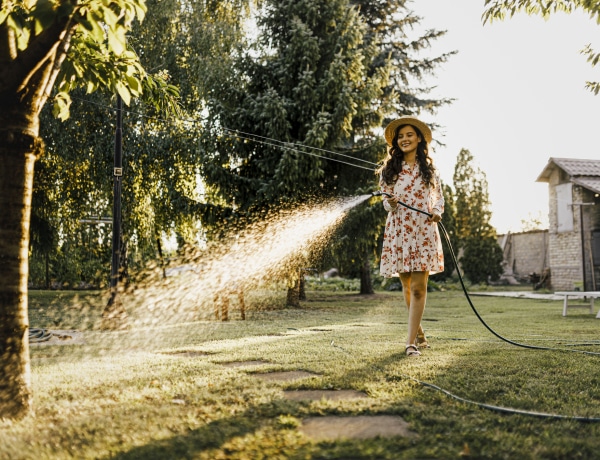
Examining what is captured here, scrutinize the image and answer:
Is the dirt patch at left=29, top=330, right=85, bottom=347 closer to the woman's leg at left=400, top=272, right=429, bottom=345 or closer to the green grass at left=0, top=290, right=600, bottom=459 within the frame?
the green grass at left=0, top=290, right=600, bottom=459

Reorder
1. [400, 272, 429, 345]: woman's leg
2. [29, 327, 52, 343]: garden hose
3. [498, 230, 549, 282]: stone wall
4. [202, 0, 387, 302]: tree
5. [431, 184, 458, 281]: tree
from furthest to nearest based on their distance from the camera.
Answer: [498, 230, 549, 282]: stone wall < [431, 184, 458, 281]: tree < [202, 0, 387, 302]: tree < [29, 327, 52, 343]: garden hose < [400, 272, 429, 345]: woman's leg

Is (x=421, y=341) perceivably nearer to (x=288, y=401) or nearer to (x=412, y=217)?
(x=412, y=217)

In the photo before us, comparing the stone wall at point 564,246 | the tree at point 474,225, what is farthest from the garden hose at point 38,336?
the tree at point 474,225

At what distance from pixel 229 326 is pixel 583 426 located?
→ 5.29m

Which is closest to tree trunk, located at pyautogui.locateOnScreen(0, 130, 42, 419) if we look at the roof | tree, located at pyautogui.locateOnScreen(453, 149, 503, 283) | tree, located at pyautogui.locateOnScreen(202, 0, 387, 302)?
tree, located at pyautogui.locateOnScreen(202, 0, 387, 302)

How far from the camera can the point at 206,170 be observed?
10.9 m

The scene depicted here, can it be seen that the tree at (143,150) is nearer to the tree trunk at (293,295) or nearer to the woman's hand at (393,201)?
the tree trunk at (293,295)

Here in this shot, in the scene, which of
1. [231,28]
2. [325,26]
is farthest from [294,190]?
[231,28]

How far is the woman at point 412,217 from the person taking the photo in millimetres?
4422

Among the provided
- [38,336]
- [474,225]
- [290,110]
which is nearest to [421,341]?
[38,336]

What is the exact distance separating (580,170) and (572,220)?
1.81m

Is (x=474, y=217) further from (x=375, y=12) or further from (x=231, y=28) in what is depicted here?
(x=231, y=28)

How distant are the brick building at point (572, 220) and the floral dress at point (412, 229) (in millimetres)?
16043

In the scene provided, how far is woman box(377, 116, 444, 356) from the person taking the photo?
442 cm
